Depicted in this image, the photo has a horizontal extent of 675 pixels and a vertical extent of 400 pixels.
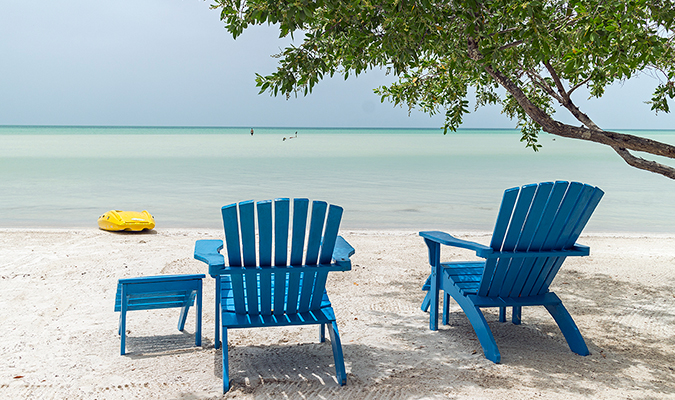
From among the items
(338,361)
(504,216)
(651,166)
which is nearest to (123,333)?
(338,361)

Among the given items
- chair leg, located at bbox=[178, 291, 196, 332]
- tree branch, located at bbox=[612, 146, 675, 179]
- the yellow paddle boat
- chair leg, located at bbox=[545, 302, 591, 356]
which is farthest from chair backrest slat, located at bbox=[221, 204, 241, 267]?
the yellow paddle boat

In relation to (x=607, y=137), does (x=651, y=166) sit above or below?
below

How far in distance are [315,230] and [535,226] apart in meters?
1.40

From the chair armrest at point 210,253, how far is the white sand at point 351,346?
70 cm

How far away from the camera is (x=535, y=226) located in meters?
3.18

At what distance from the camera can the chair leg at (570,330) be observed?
3.40 m

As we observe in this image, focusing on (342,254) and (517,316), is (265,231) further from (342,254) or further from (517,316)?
(517,316)

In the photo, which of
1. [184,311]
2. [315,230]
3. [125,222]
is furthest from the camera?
[125,222]

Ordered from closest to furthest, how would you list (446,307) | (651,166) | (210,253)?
1. (210,253)
2. (446,307)
3. (651,166)

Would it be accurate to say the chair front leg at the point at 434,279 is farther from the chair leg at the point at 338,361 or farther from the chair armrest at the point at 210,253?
the chair armrest at the point at 210,253

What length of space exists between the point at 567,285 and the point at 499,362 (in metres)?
2.36

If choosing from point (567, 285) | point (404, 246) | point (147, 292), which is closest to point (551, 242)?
point (567, 285)

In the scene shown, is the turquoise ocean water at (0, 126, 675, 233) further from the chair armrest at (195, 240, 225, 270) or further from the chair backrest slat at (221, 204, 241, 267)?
the chair backrest slat at (221, 204, 241, 267)

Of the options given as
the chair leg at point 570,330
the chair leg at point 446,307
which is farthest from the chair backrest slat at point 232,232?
the chair leg at point 570,330
